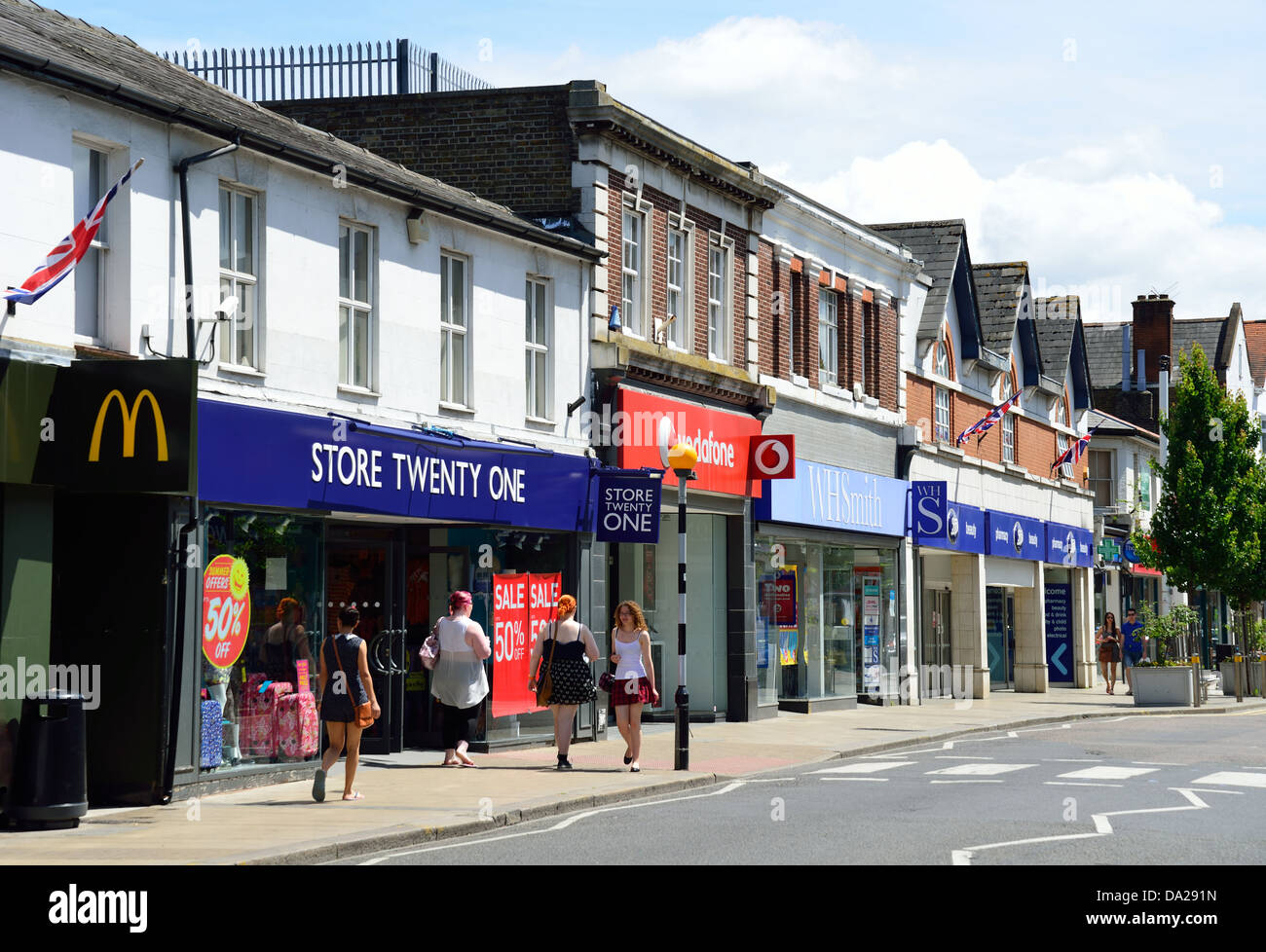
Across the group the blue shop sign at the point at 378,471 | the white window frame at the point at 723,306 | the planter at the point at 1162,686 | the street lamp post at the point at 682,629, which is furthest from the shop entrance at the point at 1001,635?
the street lamp post at the point at 682,629

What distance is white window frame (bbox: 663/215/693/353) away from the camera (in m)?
24.3

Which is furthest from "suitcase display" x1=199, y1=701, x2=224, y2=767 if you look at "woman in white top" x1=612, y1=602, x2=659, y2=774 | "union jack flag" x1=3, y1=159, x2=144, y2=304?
"woman in white top" x1=612, y1=602, x2=659, y2=774

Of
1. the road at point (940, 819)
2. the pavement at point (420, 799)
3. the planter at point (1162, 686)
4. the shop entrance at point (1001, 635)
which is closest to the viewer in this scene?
the road at point (940, 819)

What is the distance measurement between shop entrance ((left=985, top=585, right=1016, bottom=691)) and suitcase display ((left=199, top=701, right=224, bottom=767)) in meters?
28.1

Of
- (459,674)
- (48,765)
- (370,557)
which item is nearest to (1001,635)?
(370,557)

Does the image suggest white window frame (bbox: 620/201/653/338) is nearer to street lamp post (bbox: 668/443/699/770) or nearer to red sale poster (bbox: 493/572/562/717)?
red sale poster (bbox: 493/572/562/717)

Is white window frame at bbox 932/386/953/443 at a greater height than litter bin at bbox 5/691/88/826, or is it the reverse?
white window frame at bbox 932/386/953/443

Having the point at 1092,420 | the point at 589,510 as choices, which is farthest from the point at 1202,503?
the point at 589,510

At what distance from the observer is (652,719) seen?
82.7 feet

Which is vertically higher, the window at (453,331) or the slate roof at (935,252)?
the slate roof at (935,252)

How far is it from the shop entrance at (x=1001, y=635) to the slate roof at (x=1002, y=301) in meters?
6.19

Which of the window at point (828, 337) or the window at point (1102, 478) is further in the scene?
the window at point (1102, 478)

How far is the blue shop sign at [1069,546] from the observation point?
42281 millimetres

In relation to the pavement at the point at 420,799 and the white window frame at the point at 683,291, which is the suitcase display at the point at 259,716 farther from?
the white window frame at the point at 683,291
